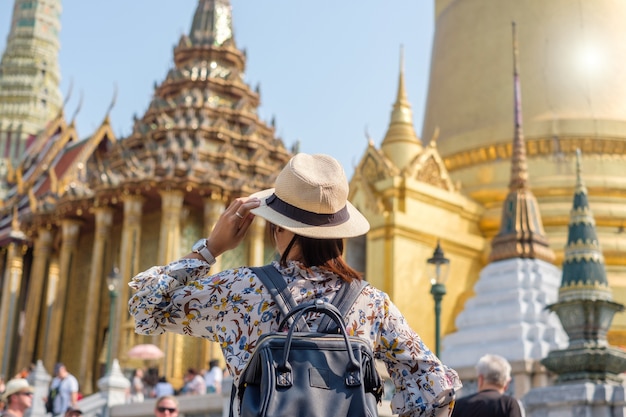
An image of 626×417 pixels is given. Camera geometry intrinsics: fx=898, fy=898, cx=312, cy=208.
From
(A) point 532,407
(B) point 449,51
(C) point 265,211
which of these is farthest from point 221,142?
(C) point 265,211

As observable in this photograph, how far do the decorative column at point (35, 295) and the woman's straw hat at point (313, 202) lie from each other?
20.7 m

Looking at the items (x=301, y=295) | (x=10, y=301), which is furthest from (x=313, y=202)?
(x=10, y=301)

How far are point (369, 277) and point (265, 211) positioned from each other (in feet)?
43.0

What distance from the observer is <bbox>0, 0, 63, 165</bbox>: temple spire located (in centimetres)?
2862

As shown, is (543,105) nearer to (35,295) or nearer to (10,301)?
(35,295)

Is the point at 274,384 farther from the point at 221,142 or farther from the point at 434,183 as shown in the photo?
the point at 221,142

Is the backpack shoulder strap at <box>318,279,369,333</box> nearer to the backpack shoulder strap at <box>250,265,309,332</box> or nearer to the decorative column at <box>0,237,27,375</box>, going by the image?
the backpack shoulder strap at <box>250,265,309,332</box>

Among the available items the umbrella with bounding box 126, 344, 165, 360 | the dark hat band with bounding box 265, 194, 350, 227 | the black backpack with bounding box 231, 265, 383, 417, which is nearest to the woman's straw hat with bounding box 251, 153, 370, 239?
the dark hat band with bounding box 265, 194, 350, 227

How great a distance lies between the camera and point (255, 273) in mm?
2230

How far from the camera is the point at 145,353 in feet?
52.8

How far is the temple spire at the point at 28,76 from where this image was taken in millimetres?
28625

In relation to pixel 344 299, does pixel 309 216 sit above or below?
above

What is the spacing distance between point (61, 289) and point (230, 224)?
19172 mm

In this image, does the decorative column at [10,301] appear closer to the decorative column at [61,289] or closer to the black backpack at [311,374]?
the decorative column at [61,289]
